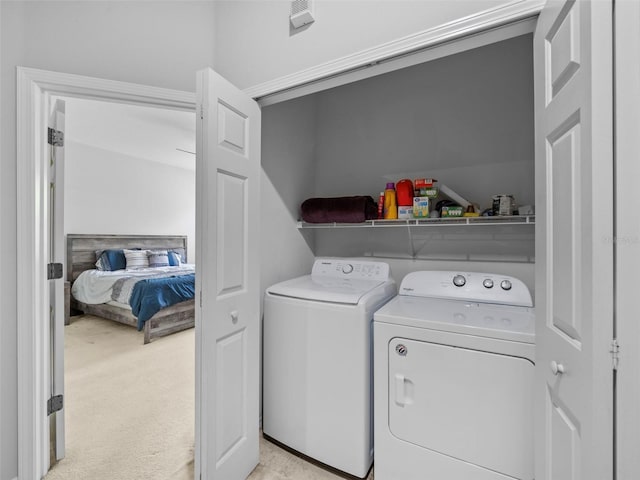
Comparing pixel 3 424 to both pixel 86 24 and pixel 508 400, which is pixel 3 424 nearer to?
pixel 86 24

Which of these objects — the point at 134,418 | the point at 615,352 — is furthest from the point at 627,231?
the point at 134,418

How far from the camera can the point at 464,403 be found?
132cm

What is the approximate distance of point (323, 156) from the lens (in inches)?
101

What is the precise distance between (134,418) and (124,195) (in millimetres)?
4594

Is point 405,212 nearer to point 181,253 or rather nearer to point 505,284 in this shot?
point 505,284

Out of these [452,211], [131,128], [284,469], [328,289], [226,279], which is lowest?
[284,469]

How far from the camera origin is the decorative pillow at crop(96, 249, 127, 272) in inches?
194

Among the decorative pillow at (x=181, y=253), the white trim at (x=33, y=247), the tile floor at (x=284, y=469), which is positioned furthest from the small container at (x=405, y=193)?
the decorative pillow at (x=181, y=253)

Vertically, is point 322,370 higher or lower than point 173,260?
lower

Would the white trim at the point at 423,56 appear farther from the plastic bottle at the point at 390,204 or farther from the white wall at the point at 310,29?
the plastic bottle at the point at 390,204

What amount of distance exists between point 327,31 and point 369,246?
146 cm

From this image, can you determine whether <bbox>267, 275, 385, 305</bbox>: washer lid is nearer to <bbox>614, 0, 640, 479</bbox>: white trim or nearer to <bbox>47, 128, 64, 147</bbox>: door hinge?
<bbox>614, 0, 640, 479</bbox>: white trim

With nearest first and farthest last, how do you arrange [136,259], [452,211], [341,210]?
[452,211]
[341,210]
[136,259]

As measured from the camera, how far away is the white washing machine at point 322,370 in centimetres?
155
